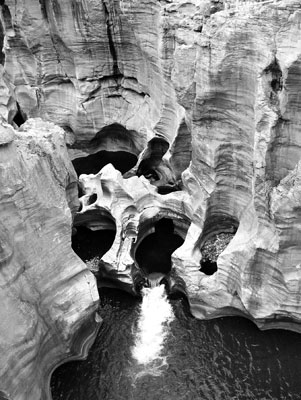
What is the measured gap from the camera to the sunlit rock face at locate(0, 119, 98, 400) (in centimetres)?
1136

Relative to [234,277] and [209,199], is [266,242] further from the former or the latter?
[209,199]

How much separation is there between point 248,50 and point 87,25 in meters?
15.2

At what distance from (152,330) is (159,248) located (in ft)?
17.2

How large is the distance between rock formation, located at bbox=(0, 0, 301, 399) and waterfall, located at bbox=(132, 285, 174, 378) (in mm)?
1013

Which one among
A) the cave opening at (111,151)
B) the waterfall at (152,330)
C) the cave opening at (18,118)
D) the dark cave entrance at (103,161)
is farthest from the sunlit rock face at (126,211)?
the cave opening at (18,118)

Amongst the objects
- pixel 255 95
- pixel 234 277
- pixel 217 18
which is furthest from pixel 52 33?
pixel 234 277

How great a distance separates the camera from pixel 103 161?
28.3 meters

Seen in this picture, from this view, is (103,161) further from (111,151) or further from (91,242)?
(91,242)

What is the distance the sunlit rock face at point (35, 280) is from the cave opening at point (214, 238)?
5561 millimetres

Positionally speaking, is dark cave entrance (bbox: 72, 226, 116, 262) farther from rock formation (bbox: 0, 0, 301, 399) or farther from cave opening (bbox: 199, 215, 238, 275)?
cave opening (bbox: 199, 215, 238, 275)

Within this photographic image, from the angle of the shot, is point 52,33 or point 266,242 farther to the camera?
point 52,33

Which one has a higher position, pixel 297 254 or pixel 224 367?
pixel 297 254

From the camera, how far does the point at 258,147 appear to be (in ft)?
43.3

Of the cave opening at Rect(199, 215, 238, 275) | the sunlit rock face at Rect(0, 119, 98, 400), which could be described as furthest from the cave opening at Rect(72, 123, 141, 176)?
the sunlit rock face at Rect(0, 119, 98, 400)
